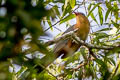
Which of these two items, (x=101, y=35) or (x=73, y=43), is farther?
(x=73, y=43)

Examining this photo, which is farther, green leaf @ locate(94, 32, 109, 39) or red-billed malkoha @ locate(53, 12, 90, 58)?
red-billed malkoha @ locate(53, 12, 90, 58)

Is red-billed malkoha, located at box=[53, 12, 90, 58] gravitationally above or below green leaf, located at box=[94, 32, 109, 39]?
below

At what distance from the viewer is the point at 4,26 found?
36 centimetres

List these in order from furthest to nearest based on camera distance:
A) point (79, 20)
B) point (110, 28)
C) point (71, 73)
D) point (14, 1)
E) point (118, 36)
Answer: point (79, 20), point (110, 28), point (118, 36), point (71, 73), point (14, 1)

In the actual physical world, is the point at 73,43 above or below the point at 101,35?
below

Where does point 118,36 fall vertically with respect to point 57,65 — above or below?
above

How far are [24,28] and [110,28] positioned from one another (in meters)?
1.78

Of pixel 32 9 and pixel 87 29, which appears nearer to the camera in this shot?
pixel 32 9

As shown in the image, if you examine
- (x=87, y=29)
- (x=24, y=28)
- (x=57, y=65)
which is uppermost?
(x=24, y=28)

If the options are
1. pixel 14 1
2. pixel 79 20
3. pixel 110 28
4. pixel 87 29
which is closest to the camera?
pixel 14 1

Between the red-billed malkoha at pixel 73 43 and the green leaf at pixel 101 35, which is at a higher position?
the green leaf at pixel 101 35

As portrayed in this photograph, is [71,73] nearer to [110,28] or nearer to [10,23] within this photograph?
[110,28]

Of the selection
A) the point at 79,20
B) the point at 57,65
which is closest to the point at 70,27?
the point at 79,20

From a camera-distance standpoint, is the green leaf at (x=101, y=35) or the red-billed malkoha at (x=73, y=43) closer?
the green leaf at (x=101, y=35)
